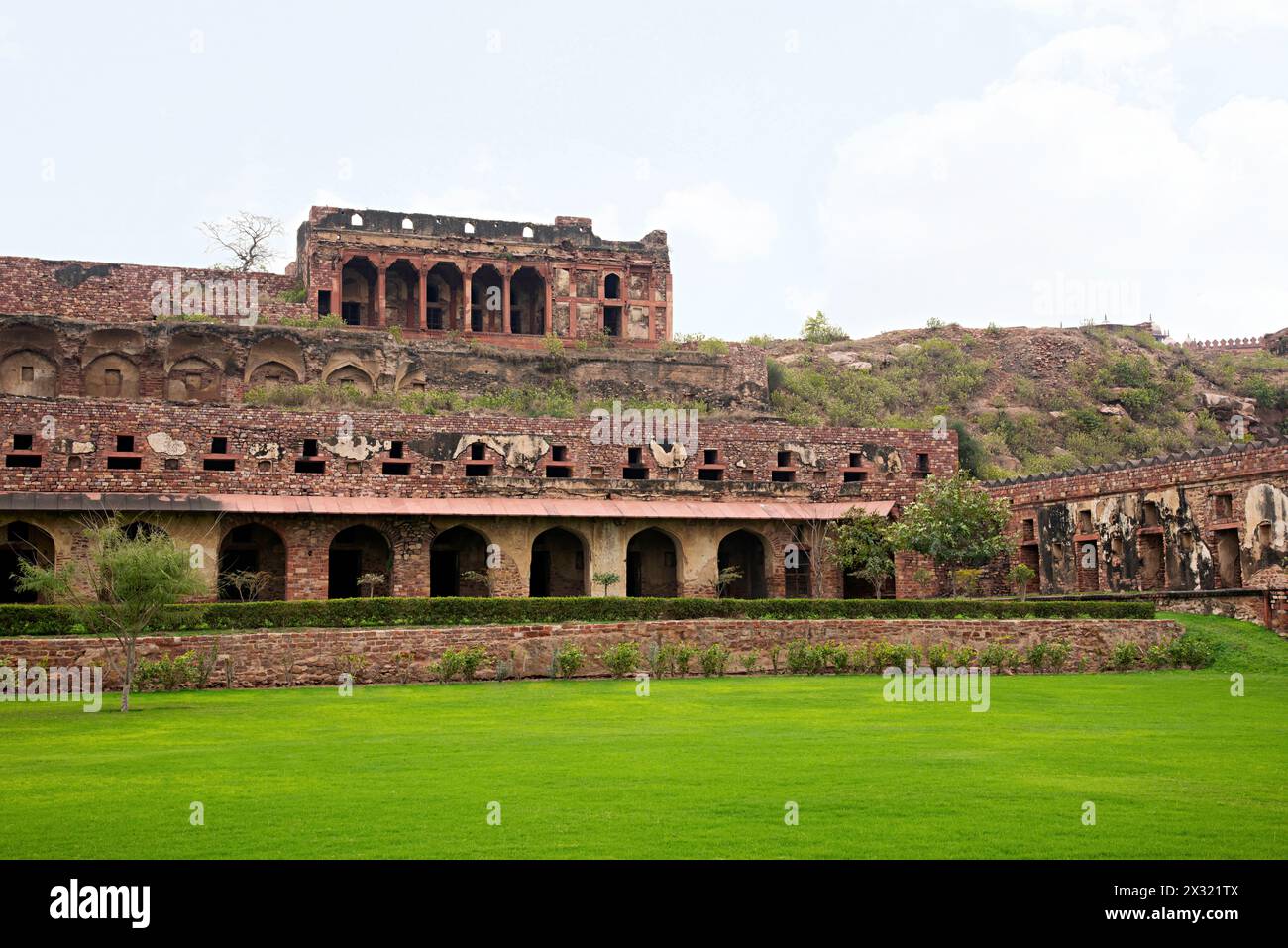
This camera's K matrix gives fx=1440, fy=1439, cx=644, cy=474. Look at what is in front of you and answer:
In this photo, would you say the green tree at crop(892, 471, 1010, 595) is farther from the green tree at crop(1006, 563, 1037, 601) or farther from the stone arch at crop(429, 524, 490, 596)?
the stone arch at crop(429, 524, 490, 596)

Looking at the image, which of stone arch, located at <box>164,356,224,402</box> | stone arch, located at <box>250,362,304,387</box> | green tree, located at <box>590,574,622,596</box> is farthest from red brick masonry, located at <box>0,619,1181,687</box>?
stone arch, located at <box>250,362,304,387</box>

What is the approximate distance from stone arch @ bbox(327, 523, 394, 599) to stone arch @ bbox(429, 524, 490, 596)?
1355mm

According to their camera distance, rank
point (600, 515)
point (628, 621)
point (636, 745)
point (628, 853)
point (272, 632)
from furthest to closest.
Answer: point (600, 515) → point (628, 621) → point (272, 632) → point (636, 745) → point (628, 853)

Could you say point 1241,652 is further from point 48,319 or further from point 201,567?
point 48,319

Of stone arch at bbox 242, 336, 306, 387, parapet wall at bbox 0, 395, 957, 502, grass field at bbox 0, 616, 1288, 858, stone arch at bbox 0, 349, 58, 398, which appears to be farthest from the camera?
stone arch at bbox 242, 336, 306, 387

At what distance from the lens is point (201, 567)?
36.2 meters

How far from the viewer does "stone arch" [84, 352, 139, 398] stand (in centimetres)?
4828

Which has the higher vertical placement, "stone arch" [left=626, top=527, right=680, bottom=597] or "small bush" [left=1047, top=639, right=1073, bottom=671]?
"stone arch" [left=626, top=527, right=680, bottom=597]

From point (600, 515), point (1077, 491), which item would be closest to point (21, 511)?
point (600, 515)

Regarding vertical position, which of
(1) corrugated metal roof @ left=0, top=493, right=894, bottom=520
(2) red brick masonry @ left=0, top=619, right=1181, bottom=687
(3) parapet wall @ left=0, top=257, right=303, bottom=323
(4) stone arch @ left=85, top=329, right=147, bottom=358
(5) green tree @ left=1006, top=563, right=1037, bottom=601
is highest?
(3) parapet wall @ left=0, top=257, right=303, bottom=323

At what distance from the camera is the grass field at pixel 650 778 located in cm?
1020

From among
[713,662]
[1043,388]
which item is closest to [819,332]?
[1043,388]

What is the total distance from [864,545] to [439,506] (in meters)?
11.8

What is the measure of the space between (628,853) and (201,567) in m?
28.7
